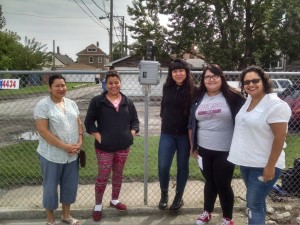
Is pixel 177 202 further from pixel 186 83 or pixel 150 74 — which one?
pixel 150 74

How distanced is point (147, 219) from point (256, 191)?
5.33 ft

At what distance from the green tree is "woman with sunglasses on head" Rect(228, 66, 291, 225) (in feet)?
64.6

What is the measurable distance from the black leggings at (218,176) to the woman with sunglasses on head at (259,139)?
0.38 m

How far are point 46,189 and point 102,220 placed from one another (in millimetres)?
892

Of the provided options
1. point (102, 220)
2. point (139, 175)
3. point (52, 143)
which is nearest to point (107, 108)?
point (52, 143)

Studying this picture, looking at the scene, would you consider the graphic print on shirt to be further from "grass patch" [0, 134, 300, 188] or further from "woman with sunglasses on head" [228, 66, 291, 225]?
"grass patch" [0, 134, 300, 188]

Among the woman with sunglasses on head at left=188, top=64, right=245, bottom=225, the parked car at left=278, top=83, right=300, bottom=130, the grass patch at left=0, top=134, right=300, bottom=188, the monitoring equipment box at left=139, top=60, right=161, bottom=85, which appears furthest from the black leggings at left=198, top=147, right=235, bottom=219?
the parked car at left=278, top=83, right=300, bottom=130

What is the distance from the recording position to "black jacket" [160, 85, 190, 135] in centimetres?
385

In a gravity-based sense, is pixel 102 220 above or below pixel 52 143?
below

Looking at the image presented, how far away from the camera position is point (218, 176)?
3543mm

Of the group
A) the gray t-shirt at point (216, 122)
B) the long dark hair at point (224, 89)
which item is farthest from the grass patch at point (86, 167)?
the long dark hair at point (224, 89)

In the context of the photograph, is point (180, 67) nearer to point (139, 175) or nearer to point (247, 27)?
point (139, 175)

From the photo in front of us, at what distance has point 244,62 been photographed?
906 inches

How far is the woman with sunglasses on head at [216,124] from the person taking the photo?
3.47 metres
